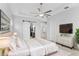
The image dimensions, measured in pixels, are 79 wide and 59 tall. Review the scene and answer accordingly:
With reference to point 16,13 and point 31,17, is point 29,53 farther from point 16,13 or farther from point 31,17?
point 16,13

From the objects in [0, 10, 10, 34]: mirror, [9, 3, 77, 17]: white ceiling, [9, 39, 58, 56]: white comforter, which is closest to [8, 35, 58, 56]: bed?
[9, 39, 58, 56]: white comforter

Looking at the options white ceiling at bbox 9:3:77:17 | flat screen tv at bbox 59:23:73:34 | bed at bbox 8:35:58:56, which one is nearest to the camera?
bed at bbox 8:35:58:56

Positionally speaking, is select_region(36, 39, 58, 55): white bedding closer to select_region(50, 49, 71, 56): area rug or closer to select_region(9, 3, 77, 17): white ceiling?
select_region(50, 49, 71, 56): area rug

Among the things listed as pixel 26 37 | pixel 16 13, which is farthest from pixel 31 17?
pixel 26 37

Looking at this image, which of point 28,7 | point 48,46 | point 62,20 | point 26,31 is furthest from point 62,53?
point 28,7

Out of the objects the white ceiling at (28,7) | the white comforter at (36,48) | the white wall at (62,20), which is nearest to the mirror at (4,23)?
the white ceiling at (28,7)

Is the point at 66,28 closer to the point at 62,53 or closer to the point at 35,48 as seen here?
the point at 62,53

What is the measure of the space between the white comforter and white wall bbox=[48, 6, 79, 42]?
0.55 ft

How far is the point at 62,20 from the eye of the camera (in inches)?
75.4

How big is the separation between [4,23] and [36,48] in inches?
31.3

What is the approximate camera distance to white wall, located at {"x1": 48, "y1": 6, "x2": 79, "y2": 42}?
1816mm

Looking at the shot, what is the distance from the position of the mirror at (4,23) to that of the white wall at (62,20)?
34.5 inches

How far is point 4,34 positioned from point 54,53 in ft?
3.43

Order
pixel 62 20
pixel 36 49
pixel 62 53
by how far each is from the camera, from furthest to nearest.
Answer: pixel 62 20
pixel 62 53
pixel 36 49
